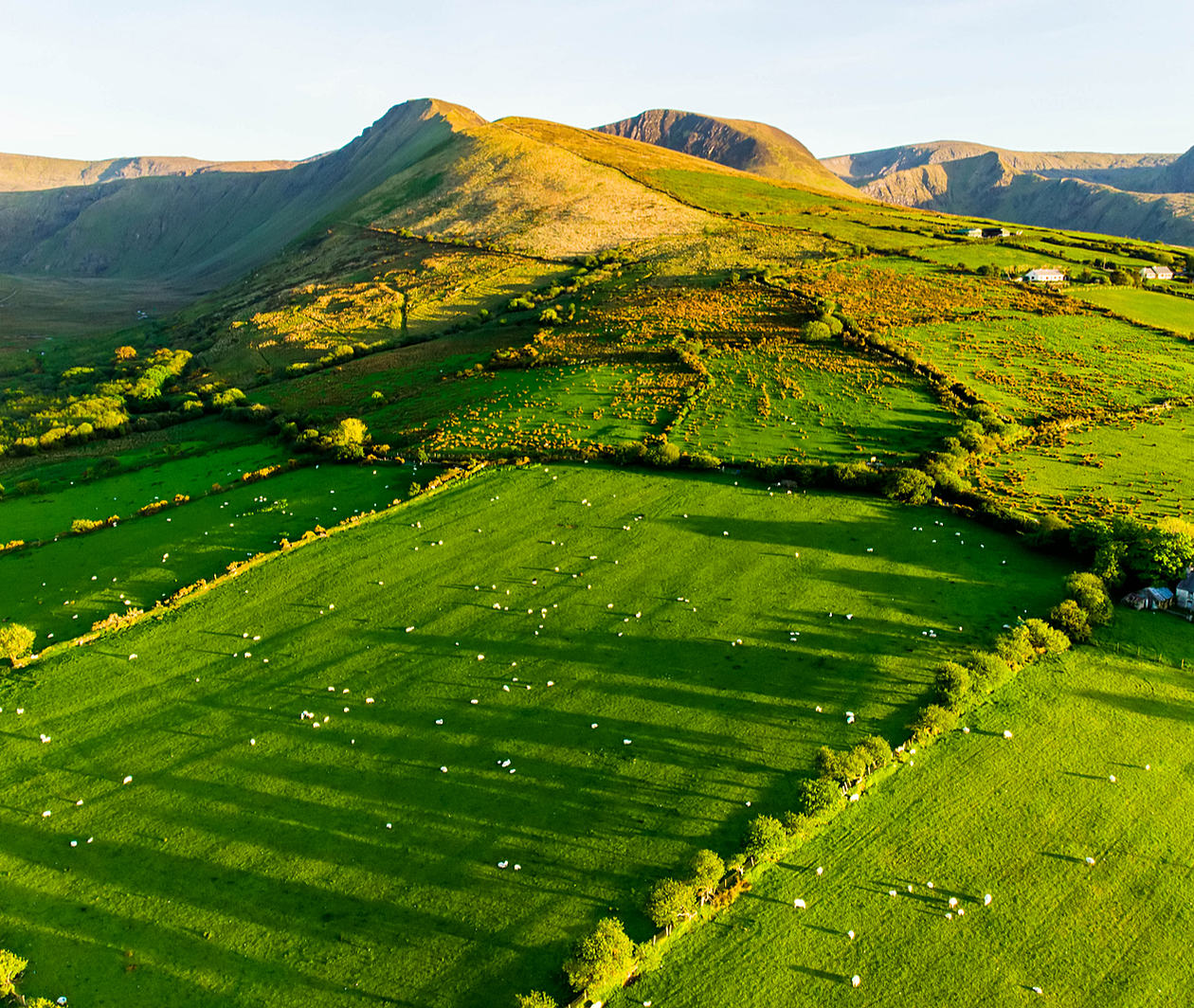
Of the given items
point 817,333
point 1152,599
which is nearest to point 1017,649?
point 1152,599

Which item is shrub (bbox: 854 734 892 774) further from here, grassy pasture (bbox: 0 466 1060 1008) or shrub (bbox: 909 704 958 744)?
shrub (bbox: 909 704 958 744)

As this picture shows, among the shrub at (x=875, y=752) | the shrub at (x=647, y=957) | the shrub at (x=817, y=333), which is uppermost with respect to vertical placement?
the shrub at (x=817, y=333)

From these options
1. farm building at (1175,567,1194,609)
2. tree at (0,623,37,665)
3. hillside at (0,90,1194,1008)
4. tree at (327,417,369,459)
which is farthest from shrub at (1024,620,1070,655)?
tree at (327,417,369,459)

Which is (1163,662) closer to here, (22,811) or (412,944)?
(412,944)

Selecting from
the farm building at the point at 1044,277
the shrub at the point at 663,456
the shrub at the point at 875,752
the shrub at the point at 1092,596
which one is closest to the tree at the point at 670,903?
the shrub at the point at 875,752

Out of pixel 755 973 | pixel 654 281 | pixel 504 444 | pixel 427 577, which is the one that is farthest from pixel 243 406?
pixel 755 973

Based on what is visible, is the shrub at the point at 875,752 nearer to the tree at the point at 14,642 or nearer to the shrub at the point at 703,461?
the shrub at the point at 703,461
